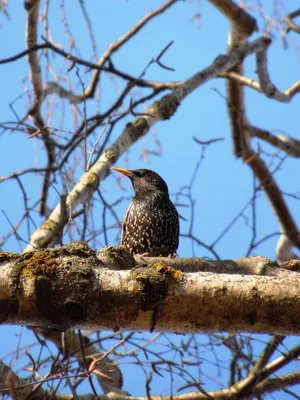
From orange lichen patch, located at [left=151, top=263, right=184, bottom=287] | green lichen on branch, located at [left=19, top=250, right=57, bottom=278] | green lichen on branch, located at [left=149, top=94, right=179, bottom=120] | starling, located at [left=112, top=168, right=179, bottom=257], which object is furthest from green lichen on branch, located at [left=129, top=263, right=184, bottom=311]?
green lichen on branch, located at [left=149, top=94, right=179, bottom=120]

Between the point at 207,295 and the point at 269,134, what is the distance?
4641 millimetres

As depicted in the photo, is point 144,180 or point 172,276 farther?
point 144,180

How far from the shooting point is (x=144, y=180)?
496cm

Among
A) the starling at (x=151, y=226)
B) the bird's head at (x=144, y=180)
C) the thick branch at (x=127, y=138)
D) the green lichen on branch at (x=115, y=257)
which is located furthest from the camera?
the bird's head at (x=144, y=180)

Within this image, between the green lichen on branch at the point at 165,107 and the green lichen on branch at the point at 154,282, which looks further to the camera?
the green lichen on branch at the point at 165,107

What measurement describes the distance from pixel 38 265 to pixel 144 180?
132 inches

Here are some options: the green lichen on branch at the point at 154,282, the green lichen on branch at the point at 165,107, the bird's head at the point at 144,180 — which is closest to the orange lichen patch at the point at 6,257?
the green lichen on branch at the point at 154,282

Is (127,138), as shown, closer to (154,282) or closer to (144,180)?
(144,180)

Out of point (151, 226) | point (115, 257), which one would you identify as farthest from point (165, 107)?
point (115, 257)

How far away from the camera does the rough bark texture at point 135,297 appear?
1620 mm

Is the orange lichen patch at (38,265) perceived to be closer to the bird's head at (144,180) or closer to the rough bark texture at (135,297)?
the rough bark texture at (135,297)

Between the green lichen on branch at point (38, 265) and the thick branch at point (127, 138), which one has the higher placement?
the thick branch at point (127, 138)

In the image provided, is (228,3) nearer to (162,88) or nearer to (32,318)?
(162,88)

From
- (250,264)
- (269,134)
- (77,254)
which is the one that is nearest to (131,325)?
(77,254)
